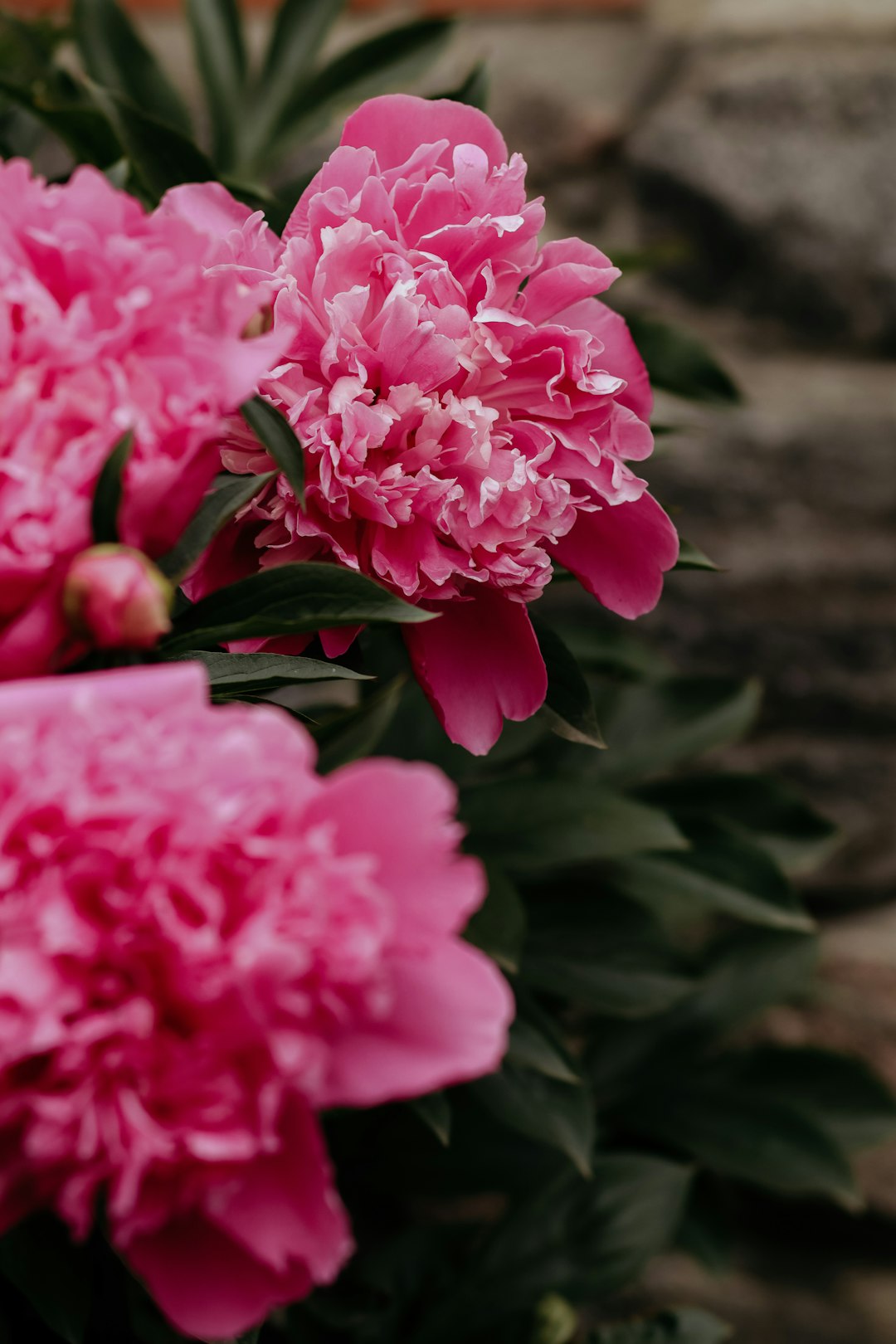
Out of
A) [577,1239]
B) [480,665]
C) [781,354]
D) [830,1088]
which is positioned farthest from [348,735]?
[781,354]

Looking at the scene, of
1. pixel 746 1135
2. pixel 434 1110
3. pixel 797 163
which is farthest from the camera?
pixel 797 163

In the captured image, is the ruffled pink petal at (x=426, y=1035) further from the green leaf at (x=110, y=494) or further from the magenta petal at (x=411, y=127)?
the magenta petal at (x=411, y=127)

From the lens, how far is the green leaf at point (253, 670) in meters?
A: 0.35

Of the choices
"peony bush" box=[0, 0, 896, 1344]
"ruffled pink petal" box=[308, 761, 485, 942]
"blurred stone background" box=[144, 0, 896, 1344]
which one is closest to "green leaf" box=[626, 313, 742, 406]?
"peony bush" box=[0, 0, 896, 1344]

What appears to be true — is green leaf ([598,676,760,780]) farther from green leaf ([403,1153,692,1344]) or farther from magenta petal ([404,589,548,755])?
magenta petal ([404,589,548,755])

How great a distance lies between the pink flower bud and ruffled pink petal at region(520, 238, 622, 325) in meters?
0.17

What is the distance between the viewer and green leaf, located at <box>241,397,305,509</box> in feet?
1.07

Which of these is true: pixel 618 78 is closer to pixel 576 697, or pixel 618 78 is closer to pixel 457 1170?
pixel 576 697

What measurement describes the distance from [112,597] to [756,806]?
25.6 inches

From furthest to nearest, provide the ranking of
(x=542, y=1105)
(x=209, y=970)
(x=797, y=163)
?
1. (x=797, y=163)
2. (x=542, y=1105)
3. (x=209, y=970)

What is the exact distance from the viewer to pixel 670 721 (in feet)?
2.76

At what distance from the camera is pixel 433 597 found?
373 millimetres

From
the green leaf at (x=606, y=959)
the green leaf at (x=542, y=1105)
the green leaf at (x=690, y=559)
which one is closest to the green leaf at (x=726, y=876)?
the green leaf at (x=606, y=959)

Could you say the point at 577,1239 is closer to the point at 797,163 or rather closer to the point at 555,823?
the point at 555,823
